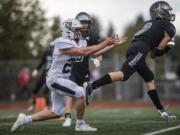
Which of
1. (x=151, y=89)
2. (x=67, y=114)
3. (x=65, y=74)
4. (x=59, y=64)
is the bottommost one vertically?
(x=67, y=114)

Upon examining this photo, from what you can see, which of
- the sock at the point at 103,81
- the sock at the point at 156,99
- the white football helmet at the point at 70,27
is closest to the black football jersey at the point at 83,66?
the sock at the point at 156,99

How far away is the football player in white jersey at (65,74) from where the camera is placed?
9.95 metres

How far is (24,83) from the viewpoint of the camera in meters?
30.0

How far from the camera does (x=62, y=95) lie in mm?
10281

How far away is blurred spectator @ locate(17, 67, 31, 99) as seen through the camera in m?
29.9

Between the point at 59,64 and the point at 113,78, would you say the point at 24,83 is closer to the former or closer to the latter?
the point at 113,78

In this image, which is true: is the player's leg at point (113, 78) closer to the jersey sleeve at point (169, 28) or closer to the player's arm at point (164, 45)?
the player's arm at point (164, 45)

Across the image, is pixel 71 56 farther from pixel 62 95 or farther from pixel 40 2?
pixel 40 2

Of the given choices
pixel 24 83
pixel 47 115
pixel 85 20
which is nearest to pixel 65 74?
pixel 47 115

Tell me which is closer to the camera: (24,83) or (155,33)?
(155,33)

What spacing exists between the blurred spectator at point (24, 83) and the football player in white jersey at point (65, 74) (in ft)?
64.3

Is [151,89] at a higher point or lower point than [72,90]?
lower

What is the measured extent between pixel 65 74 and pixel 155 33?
1.94 metres

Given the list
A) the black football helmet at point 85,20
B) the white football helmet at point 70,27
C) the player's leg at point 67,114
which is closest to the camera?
the white football helmet at point 70,27
